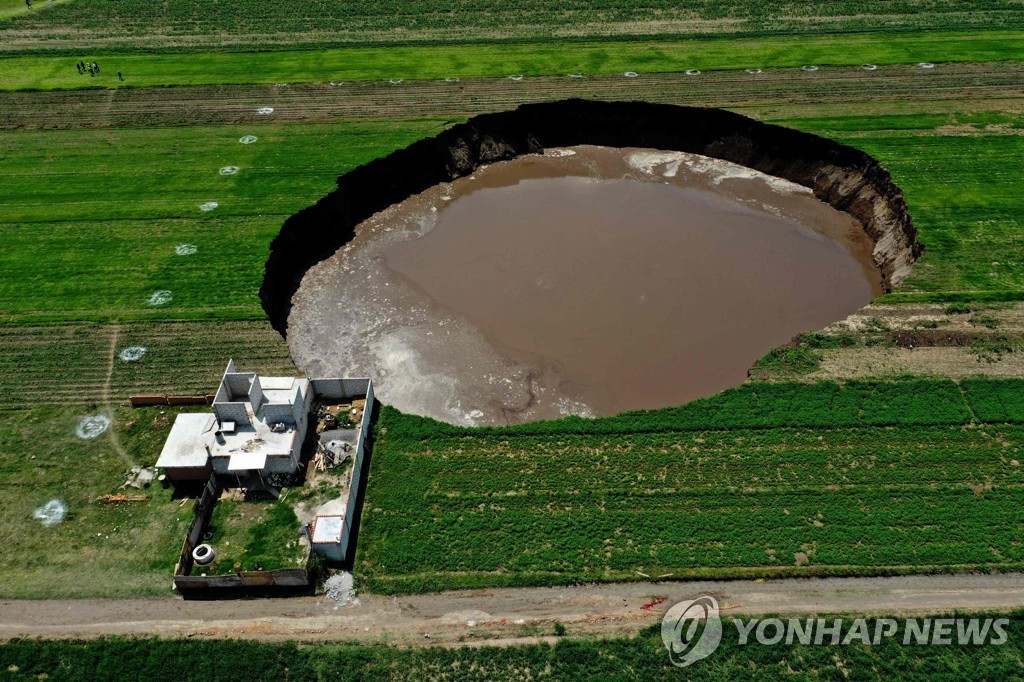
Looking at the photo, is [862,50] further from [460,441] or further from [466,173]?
[460,441]

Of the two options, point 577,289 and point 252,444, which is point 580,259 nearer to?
point 577,289

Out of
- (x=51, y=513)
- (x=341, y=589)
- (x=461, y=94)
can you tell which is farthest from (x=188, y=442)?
(x=461, y=94)

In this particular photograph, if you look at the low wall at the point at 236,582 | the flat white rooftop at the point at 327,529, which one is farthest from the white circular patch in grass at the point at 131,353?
the flat white rooftop at the point at 327,529

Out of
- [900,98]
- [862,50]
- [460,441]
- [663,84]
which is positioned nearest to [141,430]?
[460,441]

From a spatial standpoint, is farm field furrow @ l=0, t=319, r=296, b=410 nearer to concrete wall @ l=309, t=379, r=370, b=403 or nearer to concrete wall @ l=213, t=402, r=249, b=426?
concrete wall @ l=309, t=379, r=370, b=403

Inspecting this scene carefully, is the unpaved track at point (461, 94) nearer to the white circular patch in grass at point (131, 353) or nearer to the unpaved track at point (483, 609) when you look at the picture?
the white circular patch in grass at point (131, 353)

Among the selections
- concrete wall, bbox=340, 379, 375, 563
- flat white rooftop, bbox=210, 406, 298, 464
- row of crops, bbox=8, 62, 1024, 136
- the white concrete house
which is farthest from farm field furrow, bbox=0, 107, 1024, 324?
concrete wall, bbox=340, 379, 375, 563
